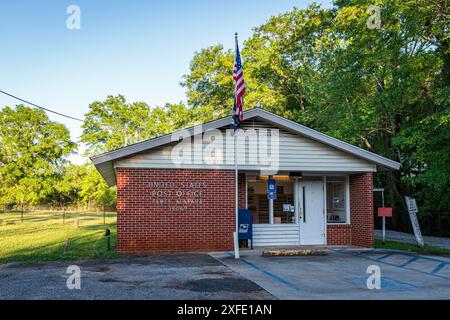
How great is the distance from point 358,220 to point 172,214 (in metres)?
6.75

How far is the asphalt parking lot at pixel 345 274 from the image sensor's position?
6.95 meters

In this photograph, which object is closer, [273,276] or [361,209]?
[273,276]

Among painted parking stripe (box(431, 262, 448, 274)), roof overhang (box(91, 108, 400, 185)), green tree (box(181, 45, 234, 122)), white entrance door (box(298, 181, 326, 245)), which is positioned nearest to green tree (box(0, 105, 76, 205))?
green tree (box(181, 45, 234, 122))

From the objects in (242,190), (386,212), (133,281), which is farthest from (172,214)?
(386,212)

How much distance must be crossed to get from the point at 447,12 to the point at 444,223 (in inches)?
411

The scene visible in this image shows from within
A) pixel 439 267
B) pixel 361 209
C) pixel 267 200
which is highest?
pixel 267 200

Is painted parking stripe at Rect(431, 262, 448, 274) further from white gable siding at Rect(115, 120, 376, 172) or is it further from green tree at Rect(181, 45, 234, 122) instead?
green tree at Rect(181, 45, 234, 122)

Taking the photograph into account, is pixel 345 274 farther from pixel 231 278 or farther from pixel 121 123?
pixel 121 123

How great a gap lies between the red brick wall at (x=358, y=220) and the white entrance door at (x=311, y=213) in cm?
39

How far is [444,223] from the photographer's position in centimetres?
1991

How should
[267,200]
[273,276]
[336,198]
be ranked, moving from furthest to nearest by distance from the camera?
[336,198]
[267,200]
[273,276]

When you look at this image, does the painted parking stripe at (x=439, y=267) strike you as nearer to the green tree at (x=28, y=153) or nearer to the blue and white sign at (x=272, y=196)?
the blue and white sign at (x=272, y=196)

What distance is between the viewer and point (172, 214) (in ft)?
39.7

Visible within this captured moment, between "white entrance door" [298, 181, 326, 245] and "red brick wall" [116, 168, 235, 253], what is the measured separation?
10.3ft
